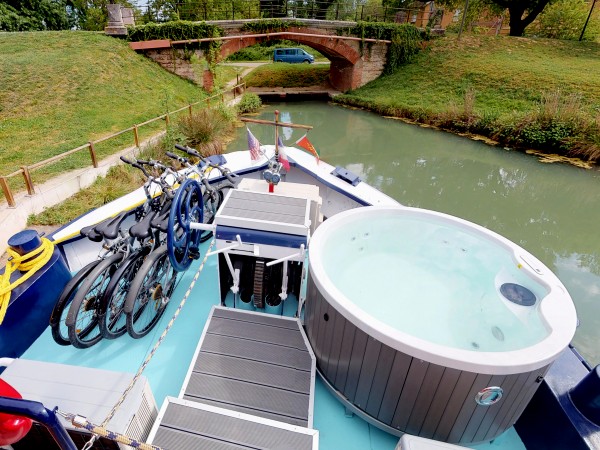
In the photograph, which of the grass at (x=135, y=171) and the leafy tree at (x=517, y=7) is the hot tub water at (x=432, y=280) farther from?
the leafy tree at (x=517, y=7)

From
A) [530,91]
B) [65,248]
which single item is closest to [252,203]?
[65,248]

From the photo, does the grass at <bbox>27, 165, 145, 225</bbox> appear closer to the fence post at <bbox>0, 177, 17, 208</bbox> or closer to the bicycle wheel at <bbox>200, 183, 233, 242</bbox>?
the fence post at <bbox>0, 177, 17, 208</bbox>

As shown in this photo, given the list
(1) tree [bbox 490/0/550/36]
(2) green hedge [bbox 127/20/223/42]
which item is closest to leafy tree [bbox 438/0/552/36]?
(1) tree [bbox 490/0/550/36]

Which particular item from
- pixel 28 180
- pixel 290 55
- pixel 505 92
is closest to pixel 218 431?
pixel 28 180

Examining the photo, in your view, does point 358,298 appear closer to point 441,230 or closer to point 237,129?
point 441,230

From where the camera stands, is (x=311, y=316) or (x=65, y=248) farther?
(x=65, y=248)

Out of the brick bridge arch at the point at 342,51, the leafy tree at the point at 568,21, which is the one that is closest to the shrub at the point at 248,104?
the brick bridge arch at the point at 342,51

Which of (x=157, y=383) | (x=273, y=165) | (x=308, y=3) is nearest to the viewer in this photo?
(x=157, y=383)
